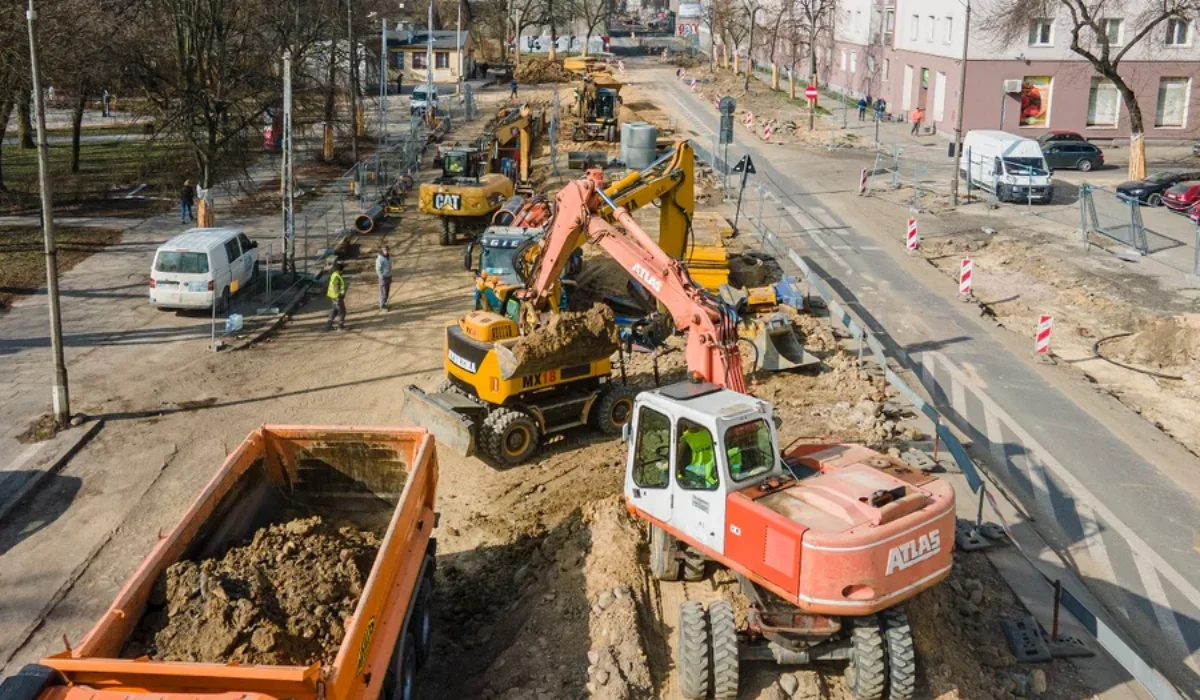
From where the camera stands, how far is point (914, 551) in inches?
401

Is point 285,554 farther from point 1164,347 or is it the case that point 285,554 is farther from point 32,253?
point 32,253

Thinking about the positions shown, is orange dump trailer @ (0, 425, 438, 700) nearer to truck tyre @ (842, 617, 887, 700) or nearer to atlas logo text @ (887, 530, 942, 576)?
truck tyre @ (842, 617, 887, 700)

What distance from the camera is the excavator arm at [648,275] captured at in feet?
47.7

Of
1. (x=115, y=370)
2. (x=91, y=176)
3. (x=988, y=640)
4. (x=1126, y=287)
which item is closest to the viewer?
(x=988, y=640)

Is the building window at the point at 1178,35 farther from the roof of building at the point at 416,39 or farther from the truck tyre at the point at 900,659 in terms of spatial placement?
the roof of building at the point at 416,39

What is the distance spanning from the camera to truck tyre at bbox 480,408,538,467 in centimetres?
1694

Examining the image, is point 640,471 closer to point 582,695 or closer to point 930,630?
point 582,695

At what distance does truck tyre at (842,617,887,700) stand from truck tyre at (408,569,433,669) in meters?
4.34

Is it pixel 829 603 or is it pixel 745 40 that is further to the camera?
pixel 745 40

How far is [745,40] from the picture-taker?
94.2m

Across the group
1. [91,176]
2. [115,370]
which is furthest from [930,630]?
[91,176]

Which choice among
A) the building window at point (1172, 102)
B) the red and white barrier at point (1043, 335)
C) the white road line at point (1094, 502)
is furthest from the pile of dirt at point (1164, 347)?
the building window at point (1172, 102)

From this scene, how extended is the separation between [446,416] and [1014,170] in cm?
2715

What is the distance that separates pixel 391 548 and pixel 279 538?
129 centimetres
